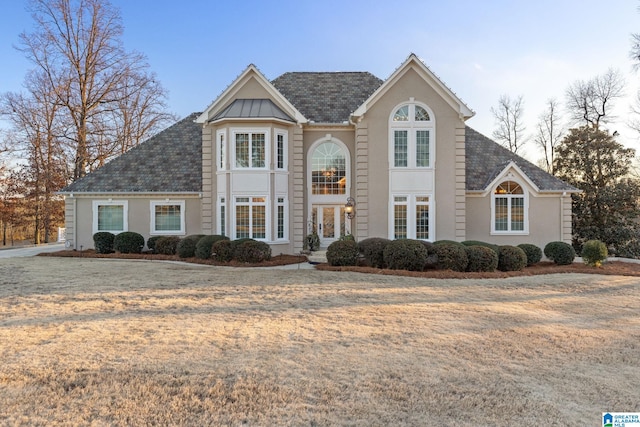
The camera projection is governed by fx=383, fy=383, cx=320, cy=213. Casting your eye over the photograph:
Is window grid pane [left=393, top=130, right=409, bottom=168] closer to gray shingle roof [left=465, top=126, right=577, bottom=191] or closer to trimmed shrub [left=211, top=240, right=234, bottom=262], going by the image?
gray shingle roof [left=465, top=126, right=577, bottom=191]

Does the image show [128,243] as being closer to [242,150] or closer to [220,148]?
[220,148]

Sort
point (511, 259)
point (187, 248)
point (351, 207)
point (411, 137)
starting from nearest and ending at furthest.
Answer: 1. point (511, 259)
2. point (187, 248)
3. point (411, 137)
4. point (351, 207)

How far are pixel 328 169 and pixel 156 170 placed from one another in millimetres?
9069

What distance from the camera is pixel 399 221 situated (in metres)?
17.4

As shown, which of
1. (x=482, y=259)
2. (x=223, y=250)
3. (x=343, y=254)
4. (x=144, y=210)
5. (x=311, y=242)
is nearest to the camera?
(x=482, y=259)

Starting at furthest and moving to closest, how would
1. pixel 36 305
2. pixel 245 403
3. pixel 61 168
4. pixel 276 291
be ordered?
pixel 61 168 → pixel 276 291 → pixel 36 305 → pixel 245 403

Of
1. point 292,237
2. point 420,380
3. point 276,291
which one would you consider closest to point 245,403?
point 420,380

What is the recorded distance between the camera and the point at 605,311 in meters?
8.78

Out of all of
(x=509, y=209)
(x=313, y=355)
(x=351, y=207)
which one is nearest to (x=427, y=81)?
(x=351, y=207)

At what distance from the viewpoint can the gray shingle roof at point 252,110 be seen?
17.1 m

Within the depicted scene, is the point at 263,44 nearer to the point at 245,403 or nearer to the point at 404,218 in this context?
the point at 404,218

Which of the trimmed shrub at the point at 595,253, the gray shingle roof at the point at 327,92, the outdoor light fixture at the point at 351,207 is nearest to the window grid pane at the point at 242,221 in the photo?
the outdoor light fixture at the point at 351,207

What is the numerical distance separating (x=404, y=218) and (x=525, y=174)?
6.62m

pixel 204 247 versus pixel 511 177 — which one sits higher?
pixel 511 177
